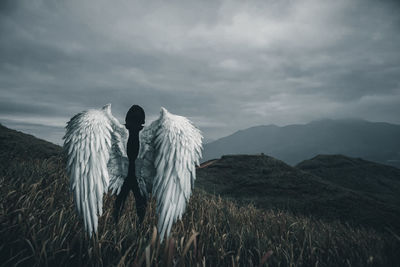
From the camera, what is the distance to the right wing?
1974 mm

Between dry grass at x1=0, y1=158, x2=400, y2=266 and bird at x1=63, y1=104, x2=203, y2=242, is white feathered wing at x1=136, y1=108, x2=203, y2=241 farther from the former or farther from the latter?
dry grass at x1=0, y1=158, x2=400, y2=266

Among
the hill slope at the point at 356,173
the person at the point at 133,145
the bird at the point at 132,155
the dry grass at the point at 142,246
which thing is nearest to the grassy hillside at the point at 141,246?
the dry grass at the point at 142,246

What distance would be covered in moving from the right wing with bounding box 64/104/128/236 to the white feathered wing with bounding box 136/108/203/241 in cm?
55

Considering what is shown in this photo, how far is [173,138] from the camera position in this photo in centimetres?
216

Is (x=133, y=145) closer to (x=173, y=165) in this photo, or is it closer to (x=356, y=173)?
(x=173, y=165)

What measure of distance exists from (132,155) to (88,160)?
0.55 meters

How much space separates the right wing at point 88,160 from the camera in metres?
1.97

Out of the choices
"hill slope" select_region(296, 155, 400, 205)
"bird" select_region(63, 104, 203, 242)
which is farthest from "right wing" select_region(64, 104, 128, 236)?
"hill slope" select_region(296, 155, 400, 205)

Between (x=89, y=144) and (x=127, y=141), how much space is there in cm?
54

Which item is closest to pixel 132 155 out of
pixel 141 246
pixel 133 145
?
pixel 133 145

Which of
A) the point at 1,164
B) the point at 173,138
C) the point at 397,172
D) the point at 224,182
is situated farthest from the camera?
the point at 397,172

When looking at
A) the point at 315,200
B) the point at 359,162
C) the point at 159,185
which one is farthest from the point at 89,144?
the point at 359,162

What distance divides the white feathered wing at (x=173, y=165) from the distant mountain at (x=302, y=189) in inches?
174

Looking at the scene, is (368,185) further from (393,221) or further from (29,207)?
(29,207)
